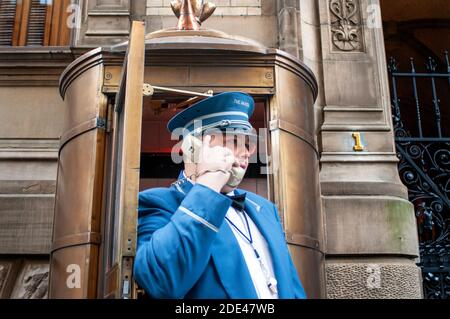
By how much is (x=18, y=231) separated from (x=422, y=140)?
4.61 m

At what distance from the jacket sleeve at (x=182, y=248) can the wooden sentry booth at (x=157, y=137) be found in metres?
1.23

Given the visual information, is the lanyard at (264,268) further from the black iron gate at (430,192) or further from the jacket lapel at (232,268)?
the black iron gate at (430,192)

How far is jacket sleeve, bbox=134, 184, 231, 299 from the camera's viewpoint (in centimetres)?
250

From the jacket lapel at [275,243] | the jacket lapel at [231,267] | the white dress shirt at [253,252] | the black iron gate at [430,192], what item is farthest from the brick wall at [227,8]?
the jacket lapel at [231,267]

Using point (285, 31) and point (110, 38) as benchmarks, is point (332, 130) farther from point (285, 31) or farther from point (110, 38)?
point (110, 38)

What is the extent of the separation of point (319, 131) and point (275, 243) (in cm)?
309

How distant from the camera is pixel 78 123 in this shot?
4.14m

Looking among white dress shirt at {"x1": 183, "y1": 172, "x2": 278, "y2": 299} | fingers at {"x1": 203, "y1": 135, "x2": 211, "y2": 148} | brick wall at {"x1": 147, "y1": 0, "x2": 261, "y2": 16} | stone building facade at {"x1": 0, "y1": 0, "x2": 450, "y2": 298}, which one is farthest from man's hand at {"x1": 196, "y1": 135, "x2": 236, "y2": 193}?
brick wall at {"x1": 147, "y1": 0, "x2": 261, "y2": 16}

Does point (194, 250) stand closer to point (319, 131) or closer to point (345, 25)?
point (319, 131)

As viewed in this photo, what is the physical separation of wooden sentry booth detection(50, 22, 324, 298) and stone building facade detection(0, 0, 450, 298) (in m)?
1.21

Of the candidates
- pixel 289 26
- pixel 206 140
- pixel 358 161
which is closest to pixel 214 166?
pixel 206 140

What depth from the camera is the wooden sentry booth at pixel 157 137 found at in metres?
3.88

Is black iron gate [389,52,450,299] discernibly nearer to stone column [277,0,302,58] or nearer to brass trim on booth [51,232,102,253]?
stone column [277,0,302,58]
